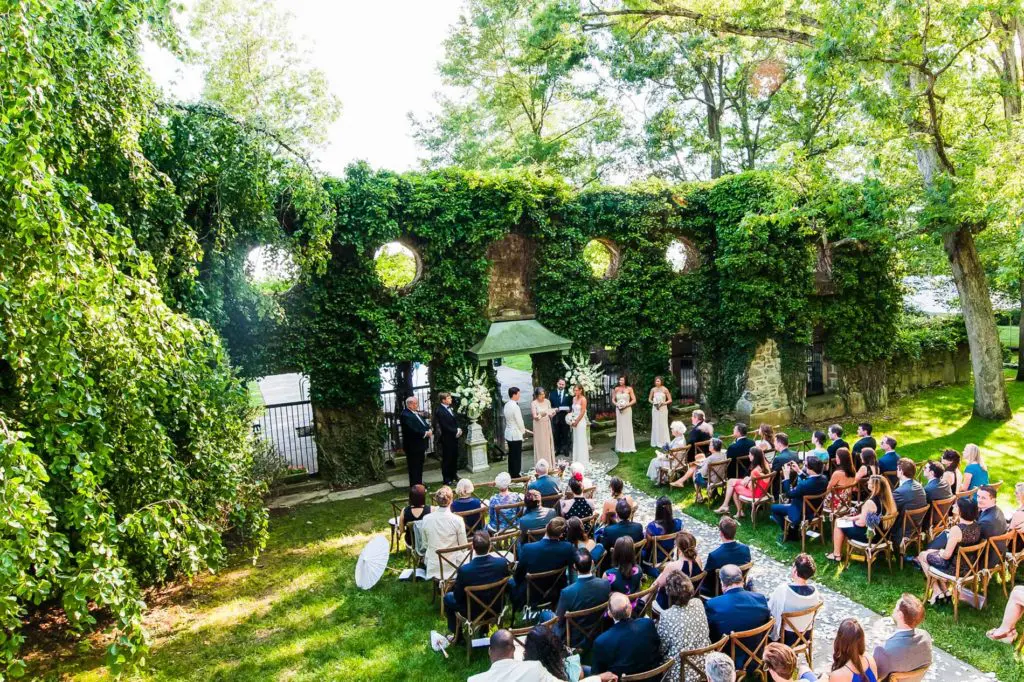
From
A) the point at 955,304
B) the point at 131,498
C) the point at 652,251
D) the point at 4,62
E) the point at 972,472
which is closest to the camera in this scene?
the point at 4,62

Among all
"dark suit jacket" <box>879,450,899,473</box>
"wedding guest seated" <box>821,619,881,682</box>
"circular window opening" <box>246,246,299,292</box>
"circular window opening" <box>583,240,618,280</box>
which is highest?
"circular window opening" <box>583,240,618,280</box>

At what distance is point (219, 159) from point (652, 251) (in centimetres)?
995

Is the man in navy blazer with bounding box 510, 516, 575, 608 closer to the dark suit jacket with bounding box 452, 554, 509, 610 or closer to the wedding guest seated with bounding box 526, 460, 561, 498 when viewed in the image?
the dark suit jacket with bounding box 452, 554, 509, 610

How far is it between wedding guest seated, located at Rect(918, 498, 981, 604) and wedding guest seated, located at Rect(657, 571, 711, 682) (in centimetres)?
334

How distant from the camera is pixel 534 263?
47.1ft

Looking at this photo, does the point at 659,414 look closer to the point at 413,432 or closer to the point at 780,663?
the point at 413,432

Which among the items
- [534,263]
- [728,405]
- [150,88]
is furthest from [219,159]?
[728,405]

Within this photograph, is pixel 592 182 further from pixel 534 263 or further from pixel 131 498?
pixel 131 498

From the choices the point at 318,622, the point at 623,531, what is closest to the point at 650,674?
the point at 623,531

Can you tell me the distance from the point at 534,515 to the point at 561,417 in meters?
6.02

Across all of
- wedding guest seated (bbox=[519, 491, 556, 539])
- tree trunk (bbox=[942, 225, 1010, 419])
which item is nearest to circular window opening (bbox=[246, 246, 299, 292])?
wedding guest seated (bbox=[519, 491, 556, 539])

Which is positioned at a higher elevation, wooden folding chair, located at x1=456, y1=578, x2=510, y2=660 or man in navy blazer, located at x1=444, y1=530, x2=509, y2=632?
man in navy blazer, located at x1=444, y1=530, x2=509, y2=632

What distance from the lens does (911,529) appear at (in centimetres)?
785

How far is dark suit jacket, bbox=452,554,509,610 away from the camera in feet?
20.9
